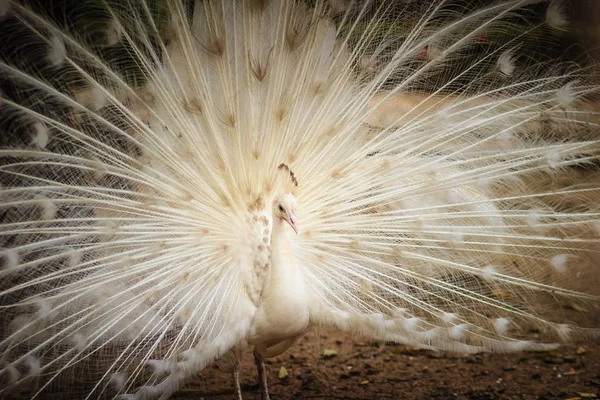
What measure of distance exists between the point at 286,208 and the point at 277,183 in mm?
255

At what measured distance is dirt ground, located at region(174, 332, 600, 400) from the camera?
10.5 ft

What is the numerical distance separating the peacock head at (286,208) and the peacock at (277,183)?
1 cm

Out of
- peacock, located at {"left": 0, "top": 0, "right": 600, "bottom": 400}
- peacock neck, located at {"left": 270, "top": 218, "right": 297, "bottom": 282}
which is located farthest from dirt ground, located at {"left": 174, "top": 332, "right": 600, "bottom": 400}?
peacock neck, located at {"left": 270, "top": 218, "right": 297, "bottom": 282}

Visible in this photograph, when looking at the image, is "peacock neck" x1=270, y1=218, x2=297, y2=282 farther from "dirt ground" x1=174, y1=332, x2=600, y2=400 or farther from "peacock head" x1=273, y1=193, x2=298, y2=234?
"dirt ground" x1=174, y1=332, x2=600, y2=400

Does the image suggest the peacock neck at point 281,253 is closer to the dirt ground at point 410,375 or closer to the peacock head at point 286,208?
the peacock head at point 286,208

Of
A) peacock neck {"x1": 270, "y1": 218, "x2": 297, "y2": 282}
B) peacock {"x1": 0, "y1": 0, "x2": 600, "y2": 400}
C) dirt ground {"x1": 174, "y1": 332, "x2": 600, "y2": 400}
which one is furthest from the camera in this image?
dirt ground {"x1": 174, "y1": 332, "x2": 600, "y2": 400}

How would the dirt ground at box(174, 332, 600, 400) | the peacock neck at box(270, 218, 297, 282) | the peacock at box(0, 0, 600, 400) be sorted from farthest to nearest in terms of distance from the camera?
the dirt ground at box(174, 332, 600, 400) → the peacock neck at box(270, 218, 297, 282) → the peacock at box(0, 0, 600, 400)

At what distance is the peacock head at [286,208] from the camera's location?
7.97 ft

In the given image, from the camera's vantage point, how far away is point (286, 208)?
246 centimetres

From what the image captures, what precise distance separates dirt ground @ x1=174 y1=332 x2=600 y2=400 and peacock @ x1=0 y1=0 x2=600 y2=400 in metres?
0.48

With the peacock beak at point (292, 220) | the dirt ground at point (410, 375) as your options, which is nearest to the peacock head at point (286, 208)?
the peacock beak at point (292, 220)

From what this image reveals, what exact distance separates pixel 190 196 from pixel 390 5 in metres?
1.30

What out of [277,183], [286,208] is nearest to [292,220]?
[286,208]

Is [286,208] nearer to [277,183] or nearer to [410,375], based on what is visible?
[277,183]
